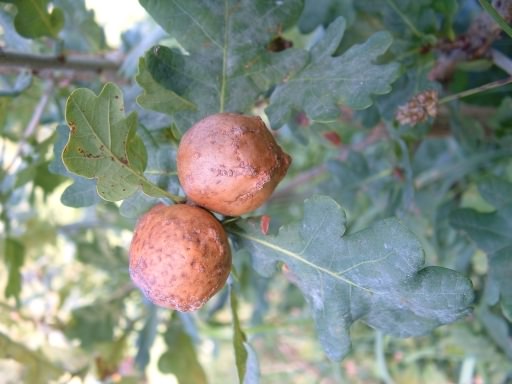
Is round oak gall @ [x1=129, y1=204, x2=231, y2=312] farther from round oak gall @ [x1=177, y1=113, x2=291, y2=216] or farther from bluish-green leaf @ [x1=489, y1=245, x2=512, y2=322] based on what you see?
bluish-green leaf @ [x1=489, y1=245, x2=512, y2=322]

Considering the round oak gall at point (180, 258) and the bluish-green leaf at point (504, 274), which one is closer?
the round oak gall at point (180, 258)

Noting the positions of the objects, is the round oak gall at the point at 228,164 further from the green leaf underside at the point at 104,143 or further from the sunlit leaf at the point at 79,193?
the sunlit leaf at the point at 79,193

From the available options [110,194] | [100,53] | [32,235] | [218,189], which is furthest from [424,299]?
[32,235]

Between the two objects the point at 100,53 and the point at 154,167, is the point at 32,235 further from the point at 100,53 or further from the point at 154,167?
the point at 154,167

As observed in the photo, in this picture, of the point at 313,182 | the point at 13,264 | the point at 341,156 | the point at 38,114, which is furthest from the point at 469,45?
the point at 13,264

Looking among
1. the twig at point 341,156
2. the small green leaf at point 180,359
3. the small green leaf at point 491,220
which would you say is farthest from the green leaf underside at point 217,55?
the small green leaf at point 180,359

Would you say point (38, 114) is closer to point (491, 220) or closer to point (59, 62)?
point (59, 62)
